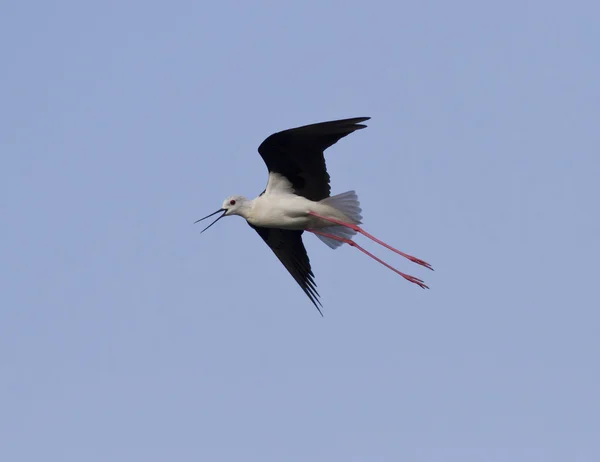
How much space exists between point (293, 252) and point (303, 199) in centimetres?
124

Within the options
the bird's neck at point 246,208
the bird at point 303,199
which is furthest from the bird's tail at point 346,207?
the bird's neck at point 246,208

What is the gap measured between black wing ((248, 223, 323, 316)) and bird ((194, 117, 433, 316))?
0.53m

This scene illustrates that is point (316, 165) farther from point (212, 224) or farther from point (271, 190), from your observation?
point (212, 224)

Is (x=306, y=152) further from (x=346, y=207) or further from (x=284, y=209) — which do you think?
(x=346, y=207)

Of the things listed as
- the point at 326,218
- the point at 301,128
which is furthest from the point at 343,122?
the point at 326,218

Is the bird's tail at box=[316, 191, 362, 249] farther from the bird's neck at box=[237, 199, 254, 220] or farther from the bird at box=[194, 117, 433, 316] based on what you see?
the bird's neck at box=[237, 199, 254, 220]

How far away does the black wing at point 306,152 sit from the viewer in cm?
1296

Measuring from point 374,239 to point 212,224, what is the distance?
1885 millimetres

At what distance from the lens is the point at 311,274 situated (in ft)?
47.9

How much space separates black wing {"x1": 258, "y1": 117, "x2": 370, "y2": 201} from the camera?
1296 centimetres

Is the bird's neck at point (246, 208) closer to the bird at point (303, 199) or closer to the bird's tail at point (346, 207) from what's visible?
the bird at point (303, 199)

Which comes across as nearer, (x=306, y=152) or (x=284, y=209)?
(x=306, y=152)

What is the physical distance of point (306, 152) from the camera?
13359 mm

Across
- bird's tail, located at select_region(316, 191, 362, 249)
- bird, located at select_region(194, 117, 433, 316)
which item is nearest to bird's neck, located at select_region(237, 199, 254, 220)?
bird, located at select_region(194, 117, 433, 316)
